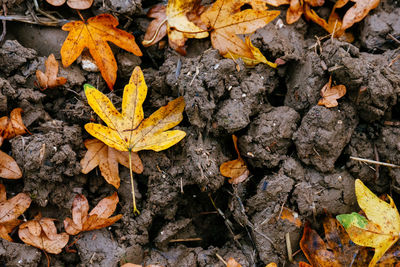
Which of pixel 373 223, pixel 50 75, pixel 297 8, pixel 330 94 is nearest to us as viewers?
pixel 373 223

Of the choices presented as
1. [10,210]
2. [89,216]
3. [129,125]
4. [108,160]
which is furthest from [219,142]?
[10,210]

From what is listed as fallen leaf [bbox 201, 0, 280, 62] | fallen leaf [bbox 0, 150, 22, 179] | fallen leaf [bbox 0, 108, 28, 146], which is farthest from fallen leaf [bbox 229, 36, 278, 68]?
fallen leaf [bbox 0, 150, 22, 179]

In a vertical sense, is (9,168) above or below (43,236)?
above

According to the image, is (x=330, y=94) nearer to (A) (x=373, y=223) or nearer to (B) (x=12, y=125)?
(A) (x=373, y=223)

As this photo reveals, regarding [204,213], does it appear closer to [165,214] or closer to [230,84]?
[165,214]

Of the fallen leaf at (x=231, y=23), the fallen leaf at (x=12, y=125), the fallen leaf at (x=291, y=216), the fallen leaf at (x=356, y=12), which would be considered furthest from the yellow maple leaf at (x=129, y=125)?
the fallen leaf at (x=356, y=12)

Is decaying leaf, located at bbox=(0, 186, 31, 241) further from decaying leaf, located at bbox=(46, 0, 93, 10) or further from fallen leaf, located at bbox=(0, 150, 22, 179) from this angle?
decaying leaf, located at bbox=(46, 0, 93, 10)
